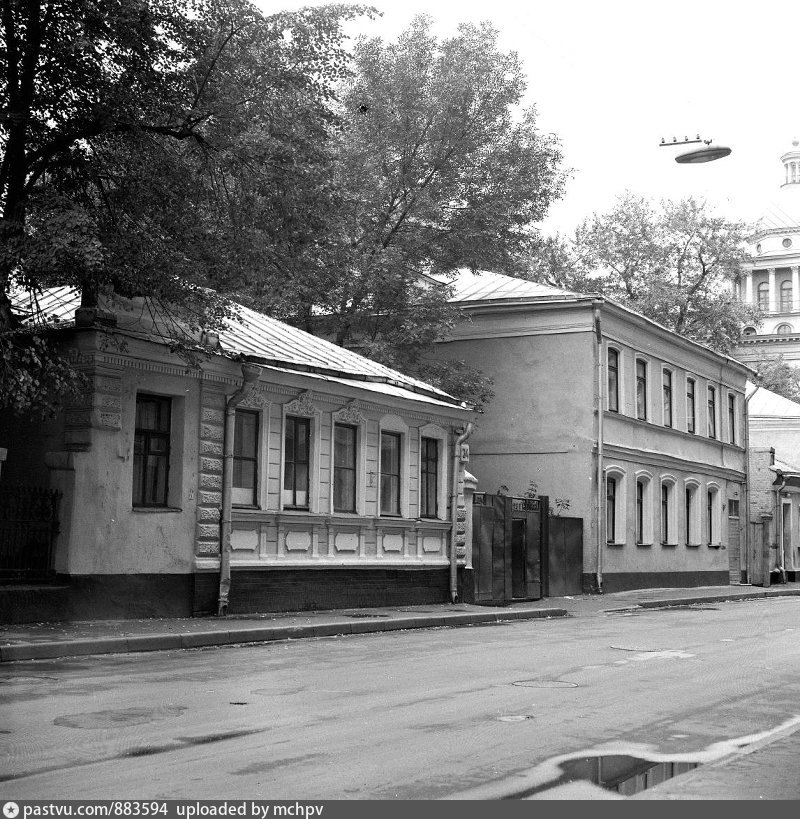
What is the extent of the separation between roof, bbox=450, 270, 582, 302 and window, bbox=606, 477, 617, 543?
531cm

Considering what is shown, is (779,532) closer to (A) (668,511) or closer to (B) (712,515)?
(B) (712,515)

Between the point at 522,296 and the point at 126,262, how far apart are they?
746 inches

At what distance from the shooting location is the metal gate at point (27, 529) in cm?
1593

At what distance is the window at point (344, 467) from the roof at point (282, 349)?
0.93 m

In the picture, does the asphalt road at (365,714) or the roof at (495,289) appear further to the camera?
the roof at (495,289)

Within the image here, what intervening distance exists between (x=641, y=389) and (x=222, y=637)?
70.8ft

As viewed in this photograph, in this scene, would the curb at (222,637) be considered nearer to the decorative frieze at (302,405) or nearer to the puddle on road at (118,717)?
the decorative frieze at (302,405)

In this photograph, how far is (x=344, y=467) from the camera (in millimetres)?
22016

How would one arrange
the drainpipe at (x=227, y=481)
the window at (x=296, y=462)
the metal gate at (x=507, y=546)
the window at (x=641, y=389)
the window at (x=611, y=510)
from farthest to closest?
the window at (x=641, y=389) → the window at (x=611, y=510) → the metal gate at (x=507, y=546) → the window at (x=296, y=462) → the drainpipe at (x=227, y=481)

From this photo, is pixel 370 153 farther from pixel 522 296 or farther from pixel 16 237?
pixel 16 237

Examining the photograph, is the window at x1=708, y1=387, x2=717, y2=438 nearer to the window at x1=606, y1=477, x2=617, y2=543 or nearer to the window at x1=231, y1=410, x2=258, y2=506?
the window at x1=606, y1=477, x2=617, y2=543

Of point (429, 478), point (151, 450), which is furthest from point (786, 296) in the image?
point (151, 450)

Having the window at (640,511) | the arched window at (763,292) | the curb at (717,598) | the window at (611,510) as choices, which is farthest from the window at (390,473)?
the arched window at (763,292)
